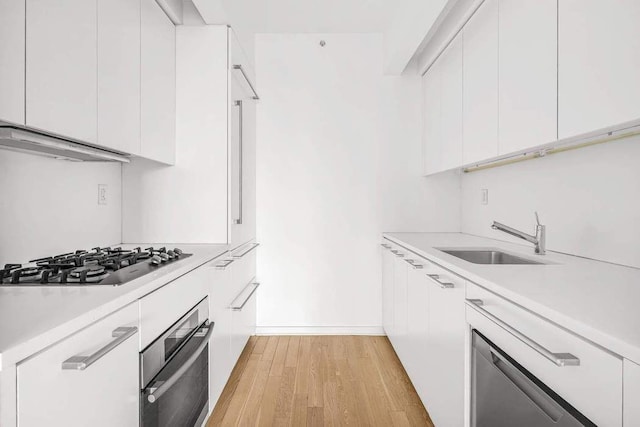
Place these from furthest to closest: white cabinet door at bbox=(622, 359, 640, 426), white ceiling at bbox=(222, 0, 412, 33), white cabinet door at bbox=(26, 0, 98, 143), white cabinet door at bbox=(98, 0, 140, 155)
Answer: white ceiling at bbox=(222, 0, 412, 33), white cabinet door at bbox=(98, 0, 140, 155), white cabinet door at bbox=(26, 0, 98, 143), white cabinet door at bbox=(622, 359, 640, 426)

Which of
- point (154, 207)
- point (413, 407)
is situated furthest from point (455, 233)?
point (154, 207)

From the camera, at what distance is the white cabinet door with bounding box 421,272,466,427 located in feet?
4.96

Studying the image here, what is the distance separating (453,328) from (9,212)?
182 centimetres

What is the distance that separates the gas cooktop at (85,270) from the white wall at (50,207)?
12 centimetres

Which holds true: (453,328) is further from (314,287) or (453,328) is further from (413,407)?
(314,287)

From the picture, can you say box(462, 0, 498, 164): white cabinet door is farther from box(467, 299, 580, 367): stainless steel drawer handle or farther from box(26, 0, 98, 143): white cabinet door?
box(26, 0, 98, 143): white cabinet door

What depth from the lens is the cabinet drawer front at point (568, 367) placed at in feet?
2.44

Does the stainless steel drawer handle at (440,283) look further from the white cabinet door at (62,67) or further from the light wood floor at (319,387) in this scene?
the white cabinet door at (62,67)

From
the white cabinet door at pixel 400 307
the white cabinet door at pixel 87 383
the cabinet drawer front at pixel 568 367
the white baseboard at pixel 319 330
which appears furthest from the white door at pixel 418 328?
the white cabinet door at pixel 87 383

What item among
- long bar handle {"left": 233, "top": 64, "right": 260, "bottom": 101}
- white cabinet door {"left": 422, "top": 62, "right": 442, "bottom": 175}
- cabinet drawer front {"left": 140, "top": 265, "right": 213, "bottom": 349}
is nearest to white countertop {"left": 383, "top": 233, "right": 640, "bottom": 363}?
cabinet drawer front {"left": 140, "top": 265, "right": 213, "bottom": 349}

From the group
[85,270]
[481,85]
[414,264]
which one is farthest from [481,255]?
[85,270]

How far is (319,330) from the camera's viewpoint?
11.3 ft

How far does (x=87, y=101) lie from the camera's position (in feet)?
4.88

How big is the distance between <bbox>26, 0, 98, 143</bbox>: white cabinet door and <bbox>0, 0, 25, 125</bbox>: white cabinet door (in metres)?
0.03
